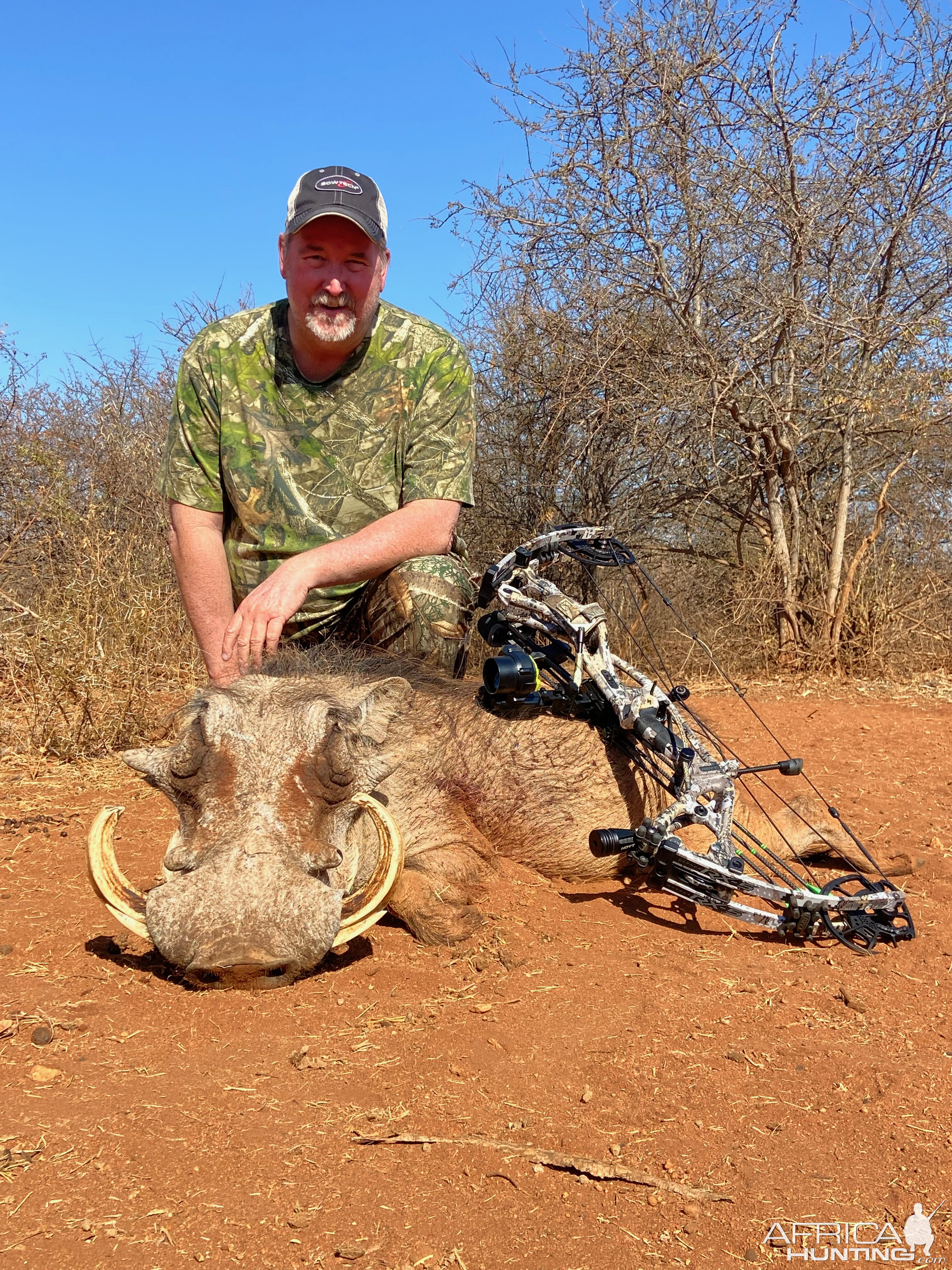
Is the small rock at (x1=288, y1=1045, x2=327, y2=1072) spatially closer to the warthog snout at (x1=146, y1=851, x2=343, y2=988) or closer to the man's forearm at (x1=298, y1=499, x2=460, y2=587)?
the warthog snout at (x1=146, y1=851, x2=343, y2=988)

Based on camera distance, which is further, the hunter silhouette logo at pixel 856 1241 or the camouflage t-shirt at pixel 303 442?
the camouflage t-shirt at pixel 303 442

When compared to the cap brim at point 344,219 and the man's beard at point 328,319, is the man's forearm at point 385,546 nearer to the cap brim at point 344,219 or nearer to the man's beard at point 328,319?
the man's beard at point 328,319

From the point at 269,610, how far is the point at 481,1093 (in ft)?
5.34

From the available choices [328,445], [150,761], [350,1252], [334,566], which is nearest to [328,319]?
[328,445]

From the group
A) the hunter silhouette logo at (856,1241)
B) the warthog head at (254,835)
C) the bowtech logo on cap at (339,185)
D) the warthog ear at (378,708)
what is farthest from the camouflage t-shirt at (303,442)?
the hunter silhouette logo at (856,1241)

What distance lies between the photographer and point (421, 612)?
3.99 metres

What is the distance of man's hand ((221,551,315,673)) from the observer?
10.5 feet

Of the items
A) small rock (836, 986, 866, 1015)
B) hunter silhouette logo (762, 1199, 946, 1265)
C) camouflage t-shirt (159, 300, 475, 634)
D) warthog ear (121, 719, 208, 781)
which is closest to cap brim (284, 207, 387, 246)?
camouflage t-shirt (159, 300, 475, 634)

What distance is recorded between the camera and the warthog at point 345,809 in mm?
2418

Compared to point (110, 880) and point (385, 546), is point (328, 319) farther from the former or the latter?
point (110, 880)

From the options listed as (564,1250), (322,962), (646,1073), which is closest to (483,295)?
(322,962)

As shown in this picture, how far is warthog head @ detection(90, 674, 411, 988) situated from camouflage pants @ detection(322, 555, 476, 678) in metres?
0.95

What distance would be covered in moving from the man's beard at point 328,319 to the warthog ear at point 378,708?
152cm

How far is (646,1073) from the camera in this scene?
228 centimetres
